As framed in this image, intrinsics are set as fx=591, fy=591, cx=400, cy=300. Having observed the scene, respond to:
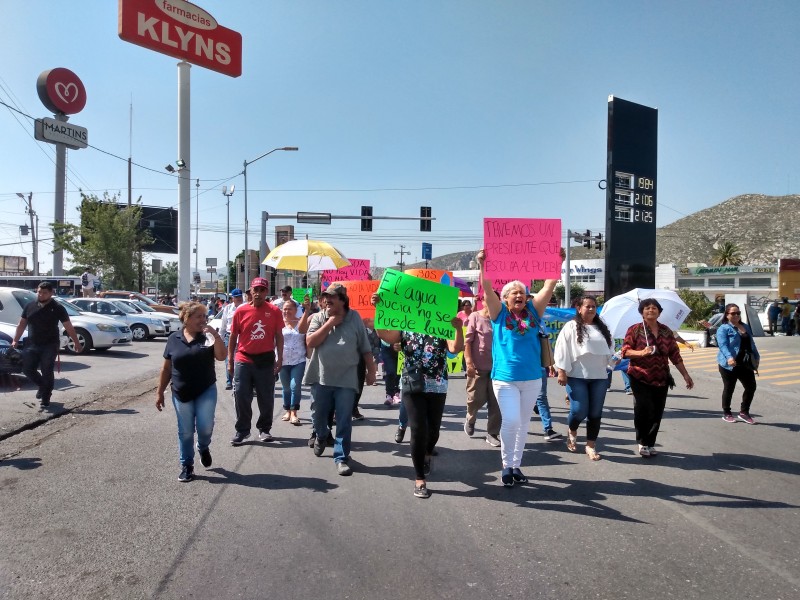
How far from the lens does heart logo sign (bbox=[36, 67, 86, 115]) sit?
104ft

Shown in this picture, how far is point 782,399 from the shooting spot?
1070cm

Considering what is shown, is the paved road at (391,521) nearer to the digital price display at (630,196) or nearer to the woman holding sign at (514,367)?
the woman holding sign at (514,367)

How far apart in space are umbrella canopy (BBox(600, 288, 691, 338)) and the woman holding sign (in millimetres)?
2671

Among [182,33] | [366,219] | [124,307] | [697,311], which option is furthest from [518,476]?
[182,33]

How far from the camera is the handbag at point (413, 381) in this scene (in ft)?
16.5

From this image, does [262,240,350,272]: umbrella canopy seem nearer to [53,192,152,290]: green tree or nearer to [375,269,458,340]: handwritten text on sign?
[375,269,458,340]: handwritten text on sign

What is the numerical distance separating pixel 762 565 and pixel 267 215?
24.7m

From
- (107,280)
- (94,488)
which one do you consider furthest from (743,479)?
(107,280)

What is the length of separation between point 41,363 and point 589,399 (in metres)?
7.43

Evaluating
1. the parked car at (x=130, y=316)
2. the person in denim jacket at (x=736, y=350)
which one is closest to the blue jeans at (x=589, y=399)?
the person in denim jacket at (x=736, y=350)

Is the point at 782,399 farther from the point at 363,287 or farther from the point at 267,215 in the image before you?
the point at 267,215

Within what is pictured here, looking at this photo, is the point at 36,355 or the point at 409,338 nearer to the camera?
the point at 409,338

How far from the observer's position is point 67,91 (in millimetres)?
32875

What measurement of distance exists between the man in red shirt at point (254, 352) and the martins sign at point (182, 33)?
80.1 feet
